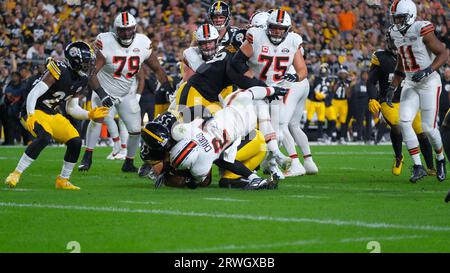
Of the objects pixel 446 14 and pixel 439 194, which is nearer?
pixel 439 194

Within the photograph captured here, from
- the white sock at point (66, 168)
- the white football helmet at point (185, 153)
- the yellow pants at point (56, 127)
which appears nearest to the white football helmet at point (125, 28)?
the yellow pants at point (56, 127)

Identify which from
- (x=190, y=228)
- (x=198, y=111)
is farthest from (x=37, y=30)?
(x=190, y=228)

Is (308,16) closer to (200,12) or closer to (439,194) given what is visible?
(200,12)

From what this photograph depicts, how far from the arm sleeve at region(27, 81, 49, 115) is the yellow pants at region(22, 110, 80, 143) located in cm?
16

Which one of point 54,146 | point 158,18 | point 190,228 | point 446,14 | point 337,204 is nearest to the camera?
point 190,228

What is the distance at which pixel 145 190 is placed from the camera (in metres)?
9.31

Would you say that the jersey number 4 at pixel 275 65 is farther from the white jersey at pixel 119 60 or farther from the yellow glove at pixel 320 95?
the yellow glove at pixel 320 95

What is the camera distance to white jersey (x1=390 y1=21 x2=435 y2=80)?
1059cm

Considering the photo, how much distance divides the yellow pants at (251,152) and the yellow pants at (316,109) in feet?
41.3

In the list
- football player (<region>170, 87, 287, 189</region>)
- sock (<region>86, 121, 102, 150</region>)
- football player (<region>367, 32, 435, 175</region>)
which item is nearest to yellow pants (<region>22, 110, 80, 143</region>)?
football player (<region>170, 87, 287, 189</region>)

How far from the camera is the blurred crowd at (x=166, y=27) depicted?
70.0 ft

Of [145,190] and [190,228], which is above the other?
[190,228]
